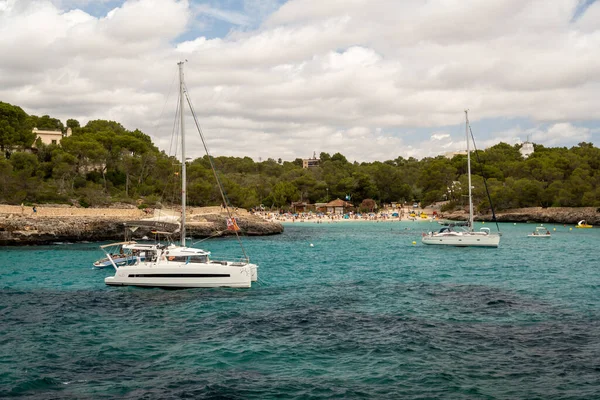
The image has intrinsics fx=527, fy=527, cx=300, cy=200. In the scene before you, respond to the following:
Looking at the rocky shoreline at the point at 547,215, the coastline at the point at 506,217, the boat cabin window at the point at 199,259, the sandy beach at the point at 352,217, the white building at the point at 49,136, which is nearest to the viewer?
the boat cabin window at the point at 199,259

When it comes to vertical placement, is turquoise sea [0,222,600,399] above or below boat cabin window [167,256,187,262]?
below

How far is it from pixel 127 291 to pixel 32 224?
35337 mm

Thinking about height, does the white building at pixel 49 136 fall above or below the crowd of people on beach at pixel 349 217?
above

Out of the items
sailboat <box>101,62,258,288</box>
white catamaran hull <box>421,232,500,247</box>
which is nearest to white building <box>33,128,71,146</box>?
white catamaran hull <box>421,232,500,247</box>

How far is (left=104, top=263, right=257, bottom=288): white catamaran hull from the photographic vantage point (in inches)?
977

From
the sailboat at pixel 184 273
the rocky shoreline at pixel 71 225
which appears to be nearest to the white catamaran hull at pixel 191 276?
the sailboat at pixel 184 273

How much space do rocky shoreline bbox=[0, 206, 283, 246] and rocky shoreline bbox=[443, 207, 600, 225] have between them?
181 feet

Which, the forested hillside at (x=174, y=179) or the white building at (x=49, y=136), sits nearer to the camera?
the forested hillside at (x=174, y=179)

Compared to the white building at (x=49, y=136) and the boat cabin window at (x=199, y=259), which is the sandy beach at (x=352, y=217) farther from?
the boat cabin window at (x=199, y=259)

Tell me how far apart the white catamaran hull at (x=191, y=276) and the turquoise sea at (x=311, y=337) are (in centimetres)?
63

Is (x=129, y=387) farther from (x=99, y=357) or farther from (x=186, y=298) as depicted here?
(x=186, y=298)

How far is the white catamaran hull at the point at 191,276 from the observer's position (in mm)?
24812

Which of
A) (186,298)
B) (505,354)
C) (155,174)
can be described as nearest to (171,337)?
(186,298)

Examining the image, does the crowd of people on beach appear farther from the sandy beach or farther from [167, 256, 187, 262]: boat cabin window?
[167, 256, 187, 262]: boat cabin window
